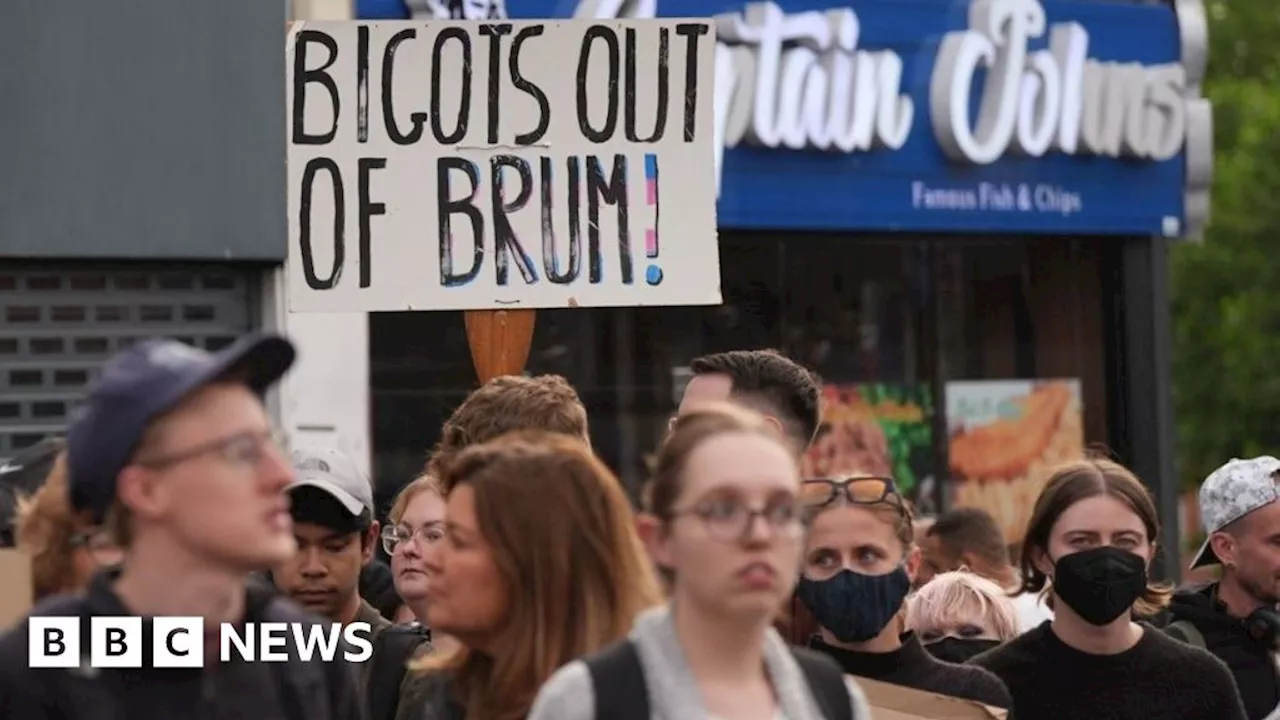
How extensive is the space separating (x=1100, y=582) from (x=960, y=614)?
1.19m

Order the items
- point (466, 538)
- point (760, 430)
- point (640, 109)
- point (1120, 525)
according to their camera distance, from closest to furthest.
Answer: point (760, 430)
point (466, 538)
point (1120, 525)
point (640, 109)

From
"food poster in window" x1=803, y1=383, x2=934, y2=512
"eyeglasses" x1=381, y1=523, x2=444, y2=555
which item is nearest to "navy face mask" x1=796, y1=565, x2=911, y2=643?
"eyeglasses" x1=381, y1=523, x2=444, y2=555

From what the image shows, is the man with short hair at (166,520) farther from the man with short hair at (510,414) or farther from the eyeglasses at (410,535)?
the man with short hair at (510,414)

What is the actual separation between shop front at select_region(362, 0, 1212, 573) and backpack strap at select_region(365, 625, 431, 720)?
25.0 feet

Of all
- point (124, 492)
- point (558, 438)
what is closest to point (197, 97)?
point (558, 438)

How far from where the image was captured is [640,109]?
747 cm

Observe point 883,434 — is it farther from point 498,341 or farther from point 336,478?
point 336,478

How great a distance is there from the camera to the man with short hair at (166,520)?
3.46 m

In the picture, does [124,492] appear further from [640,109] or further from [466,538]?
[640,109]

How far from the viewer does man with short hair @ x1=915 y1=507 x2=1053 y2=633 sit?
9.31m

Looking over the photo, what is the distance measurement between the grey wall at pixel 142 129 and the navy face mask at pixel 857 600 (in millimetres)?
7323

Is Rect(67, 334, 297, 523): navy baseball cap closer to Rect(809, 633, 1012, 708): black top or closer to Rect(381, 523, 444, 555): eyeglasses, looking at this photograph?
Rect(381, 523, 444, 555): eyeglasses

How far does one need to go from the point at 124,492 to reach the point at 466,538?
0.84 m

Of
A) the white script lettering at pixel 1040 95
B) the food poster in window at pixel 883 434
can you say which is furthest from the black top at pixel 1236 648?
the white script lettering at pixel 1040 95
